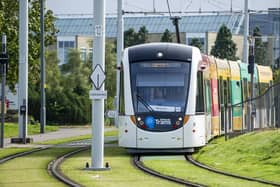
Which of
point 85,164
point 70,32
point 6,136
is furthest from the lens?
point 70,32

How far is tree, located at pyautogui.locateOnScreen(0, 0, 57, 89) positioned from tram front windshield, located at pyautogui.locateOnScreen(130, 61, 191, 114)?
2177cm

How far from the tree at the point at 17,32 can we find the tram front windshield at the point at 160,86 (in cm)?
2177

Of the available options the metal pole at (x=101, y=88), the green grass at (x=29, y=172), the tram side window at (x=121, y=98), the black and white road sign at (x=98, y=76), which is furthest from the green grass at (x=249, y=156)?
the green grass at (x=29, y=172)

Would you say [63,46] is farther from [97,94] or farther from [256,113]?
[97,94]

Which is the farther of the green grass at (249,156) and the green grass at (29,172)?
the green grass at (249,156)

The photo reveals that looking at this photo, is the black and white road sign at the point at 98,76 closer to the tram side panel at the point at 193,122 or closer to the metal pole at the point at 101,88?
the metal pole at the point at 101,88

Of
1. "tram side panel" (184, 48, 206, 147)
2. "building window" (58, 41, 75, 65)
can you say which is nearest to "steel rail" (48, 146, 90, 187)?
"tram side panel" (184, 48, 206, 147)

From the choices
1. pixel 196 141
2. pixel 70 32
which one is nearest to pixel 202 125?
pixel 196 141

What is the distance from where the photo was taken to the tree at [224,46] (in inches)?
3474

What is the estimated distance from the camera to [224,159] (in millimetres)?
24703

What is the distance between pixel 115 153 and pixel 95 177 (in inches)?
338

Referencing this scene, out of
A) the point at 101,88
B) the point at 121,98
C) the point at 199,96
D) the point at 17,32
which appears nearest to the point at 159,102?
the point at 121,98

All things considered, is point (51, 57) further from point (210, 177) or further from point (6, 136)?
point (210, 177)

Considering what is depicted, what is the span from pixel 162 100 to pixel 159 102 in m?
0.11
